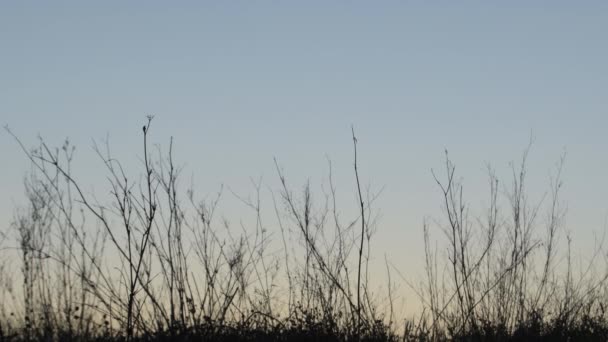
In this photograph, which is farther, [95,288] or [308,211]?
[308,211]

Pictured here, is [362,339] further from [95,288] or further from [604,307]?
[604,307]

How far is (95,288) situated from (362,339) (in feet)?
7.10

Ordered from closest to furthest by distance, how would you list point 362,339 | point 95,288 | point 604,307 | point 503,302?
point 95,288 < point 362,339 < point 503,302 < point 604,307

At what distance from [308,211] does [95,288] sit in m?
2.06

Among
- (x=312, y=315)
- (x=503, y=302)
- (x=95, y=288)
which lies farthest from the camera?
(x=503, y=302)

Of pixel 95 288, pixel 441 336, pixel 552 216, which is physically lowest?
pixel 441 336

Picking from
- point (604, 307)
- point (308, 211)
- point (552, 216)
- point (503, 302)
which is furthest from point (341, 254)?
point (604, 307)

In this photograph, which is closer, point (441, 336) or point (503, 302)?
point (441, 336)

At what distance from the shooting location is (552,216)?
7047 millimetres

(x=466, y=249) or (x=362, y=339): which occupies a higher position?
(x=466, y=249)

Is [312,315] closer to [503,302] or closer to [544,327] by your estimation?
[503,302]

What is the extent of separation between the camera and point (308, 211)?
6082 millimetres

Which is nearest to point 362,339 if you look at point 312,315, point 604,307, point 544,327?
point 312,315

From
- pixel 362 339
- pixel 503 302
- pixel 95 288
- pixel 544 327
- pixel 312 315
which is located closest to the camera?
pixel 95 288
